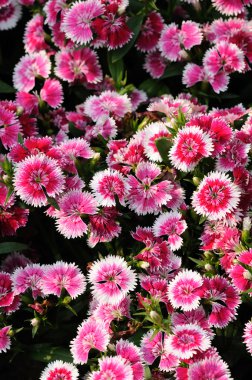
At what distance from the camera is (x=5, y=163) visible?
8.10ft

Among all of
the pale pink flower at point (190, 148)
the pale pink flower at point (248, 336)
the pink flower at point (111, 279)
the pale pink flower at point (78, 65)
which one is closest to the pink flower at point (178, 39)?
the pale pink flower at point (78, 65)

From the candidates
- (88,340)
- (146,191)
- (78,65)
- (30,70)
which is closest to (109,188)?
(146,191)

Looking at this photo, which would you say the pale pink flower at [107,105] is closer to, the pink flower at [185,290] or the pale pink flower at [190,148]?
the pale pink flower at [190,148]

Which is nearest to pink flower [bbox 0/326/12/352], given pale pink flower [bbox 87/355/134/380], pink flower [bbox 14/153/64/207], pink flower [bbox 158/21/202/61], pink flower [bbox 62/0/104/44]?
pale pink flower [bbox 87/355/134/380]

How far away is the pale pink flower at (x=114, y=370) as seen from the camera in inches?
83.3

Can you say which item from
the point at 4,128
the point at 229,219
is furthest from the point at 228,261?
the point at 4,128

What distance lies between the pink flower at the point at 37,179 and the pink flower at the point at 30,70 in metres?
0.84

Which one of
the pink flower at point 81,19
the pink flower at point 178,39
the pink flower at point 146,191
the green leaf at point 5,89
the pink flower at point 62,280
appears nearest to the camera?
the pink flower at point 62,280

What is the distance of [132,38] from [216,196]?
1.13 meters

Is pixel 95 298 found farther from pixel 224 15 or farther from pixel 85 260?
pixel 224 15

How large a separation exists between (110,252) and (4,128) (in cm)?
81

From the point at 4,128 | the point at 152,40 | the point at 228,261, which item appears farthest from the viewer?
the point at 152,40

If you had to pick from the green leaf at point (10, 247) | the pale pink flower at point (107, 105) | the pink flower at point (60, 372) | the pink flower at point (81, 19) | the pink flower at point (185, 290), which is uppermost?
the pink flower at point (81, 19)

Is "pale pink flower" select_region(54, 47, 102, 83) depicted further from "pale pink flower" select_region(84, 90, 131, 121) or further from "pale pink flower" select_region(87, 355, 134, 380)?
"pale pink flower" select_region(87, 355, 134, 380)
